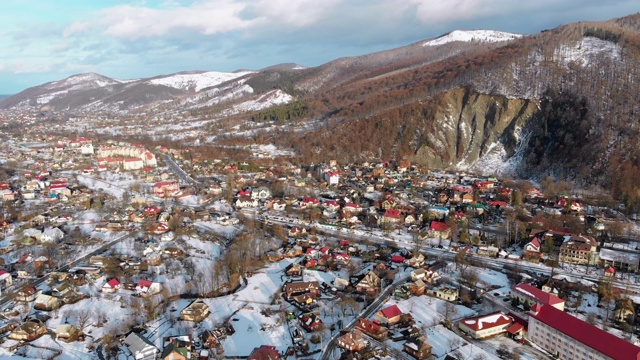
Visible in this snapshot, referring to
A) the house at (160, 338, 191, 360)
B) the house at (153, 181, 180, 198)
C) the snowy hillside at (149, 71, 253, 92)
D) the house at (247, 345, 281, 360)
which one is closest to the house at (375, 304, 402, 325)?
the house at (247, 345, 281, 360)

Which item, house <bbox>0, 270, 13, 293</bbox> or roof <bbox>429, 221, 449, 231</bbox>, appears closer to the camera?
house <bbox>0, 270, 13, 293</bbox>

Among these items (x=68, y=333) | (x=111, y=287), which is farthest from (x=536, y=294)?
(x=111, y=287)

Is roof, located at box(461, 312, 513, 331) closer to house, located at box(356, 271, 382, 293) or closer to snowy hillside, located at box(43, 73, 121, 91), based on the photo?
house, located at box(356, 271, 382, 293)

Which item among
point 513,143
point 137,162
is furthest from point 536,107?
point 137,162

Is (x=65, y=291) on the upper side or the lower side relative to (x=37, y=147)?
lower

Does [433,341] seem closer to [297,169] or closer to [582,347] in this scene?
[582,347]

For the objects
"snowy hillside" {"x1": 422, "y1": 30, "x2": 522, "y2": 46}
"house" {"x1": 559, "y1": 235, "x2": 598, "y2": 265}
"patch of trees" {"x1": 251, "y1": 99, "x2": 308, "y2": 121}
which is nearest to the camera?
"house" {"x1": 559, "y1": 235, "x2": 598, "y2": 265}
